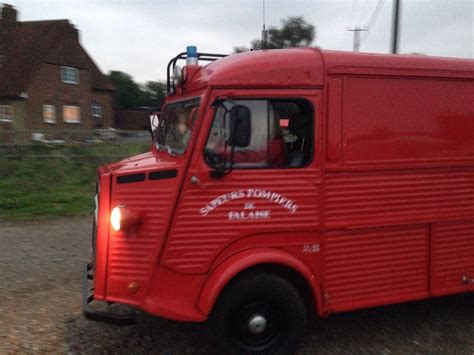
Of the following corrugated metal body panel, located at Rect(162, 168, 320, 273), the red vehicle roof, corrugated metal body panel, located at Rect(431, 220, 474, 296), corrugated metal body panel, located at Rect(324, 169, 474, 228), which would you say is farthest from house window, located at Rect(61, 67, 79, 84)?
corrugated metal body panel, located at Rect(431, 220, 474, 296)

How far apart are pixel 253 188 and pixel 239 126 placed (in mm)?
526

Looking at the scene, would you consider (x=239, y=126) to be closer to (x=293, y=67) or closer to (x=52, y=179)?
(x=293, y=67)

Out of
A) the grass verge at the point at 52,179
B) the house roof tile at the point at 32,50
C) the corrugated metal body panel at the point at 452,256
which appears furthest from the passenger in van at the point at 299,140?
the house roof tile at the point at 32,50

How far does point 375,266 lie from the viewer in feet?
15.1

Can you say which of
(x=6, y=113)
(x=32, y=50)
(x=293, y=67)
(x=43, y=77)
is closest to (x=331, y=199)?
(x=293, y=67)

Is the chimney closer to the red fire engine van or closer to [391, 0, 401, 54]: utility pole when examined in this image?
[391, 0, 401, 54]: utility pole

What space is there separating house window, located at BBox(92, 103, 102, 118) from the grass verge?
2422 centimetres

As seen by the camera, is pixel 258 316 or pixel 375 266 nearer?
pixel 258 316

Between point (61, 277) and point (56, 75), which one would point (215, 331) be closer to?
point (61, 277)

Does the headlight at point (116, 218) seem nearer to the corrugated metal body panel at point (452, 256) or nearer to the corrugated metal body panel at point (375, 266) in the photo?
the corrugated metal body panel at point (375, 266)

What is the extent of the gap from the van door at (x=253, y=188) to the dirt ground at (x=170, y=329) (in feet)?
2.75

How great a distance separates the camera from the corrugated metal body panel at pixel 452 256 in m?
4.82

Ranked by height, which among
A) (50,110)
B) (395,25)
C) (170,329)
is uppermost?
(395,25)

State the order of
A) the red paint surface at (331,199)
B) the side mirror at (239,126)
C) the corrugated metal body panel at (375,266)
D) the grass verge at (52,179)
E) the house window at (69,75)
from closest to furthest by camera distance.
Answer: the side mirror at (239,126) < the red paint surface at (331,199) < the corrugated metal body panel at (375,266) < the grass verge at (52,179) < the house window at (69,75)
